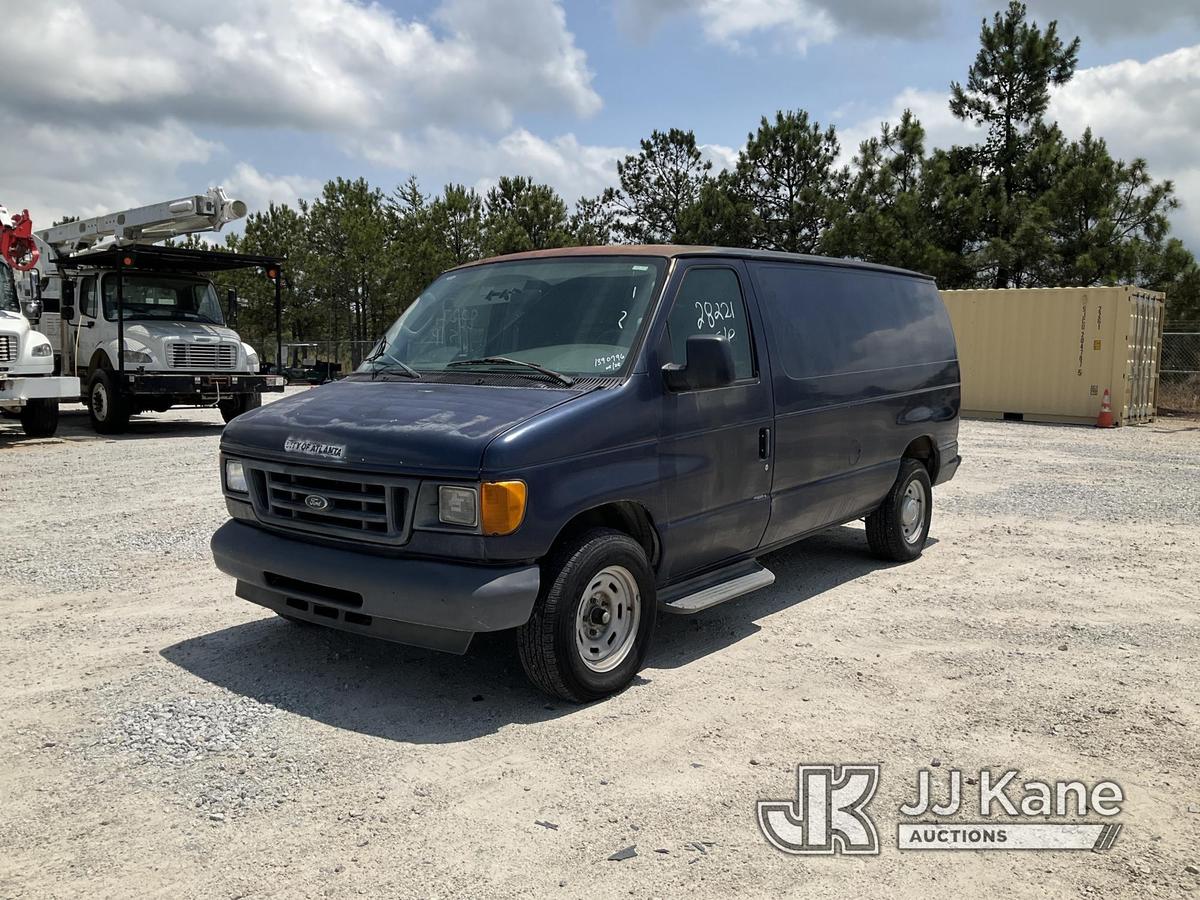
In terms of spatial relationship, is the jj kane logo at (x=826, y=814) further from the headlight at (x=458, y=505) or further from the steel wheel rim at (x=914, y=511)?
the steel wheel rim at (x=914, y=511)

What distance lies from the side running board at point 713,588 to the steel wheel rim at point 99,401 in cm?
1334

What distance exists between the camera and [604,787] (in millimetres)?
3604

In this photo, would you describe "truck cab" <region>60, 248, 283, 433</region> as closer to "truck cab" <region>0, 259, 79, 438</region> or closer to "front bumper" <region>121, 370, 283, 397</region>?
"front bumper" <region>121, 370, 283, 397</region>

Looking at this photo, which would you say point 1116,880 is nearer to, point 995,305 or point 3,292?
point 3,292

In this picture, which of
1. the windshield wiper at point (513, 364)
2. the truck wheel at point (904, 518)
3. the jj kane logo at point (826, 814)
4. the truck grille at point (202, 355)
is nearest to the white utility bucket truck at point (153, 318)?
the truck grille at point (202, 355)

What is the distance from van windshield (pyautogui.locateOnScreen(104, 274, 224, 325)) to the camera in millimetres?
15539

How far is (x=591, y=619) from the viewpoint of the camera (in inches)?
173

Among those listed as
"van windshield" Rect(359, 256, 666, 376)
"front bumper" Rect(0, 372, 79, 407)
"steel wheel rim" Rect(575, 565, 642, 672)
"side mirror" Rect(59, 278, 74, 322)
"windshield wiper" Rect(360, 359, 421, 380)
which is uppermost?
"side mirror" Rect(59, 278, 74, 322)

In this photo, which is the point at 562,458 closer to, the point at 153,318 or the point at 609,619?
the point at 609,619

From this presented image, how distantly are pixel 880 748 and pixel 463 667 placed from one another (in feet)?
6.68

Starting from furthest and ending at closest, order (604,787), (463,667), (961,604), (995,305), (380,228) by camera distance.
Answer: (380,228) < (995,305) < (961,604) < (463,667) < (604,787)

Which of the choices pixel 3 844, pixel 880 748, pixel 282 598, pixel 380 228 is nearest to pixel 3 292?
pixel 282 598

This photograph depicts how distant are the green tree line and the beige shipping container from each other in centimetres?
594

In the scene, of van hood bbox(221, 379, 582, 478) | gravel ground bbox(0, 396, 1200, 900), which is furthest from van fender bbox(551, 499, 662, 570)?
gravel ground bbox(0, 396, 1200, 900)
